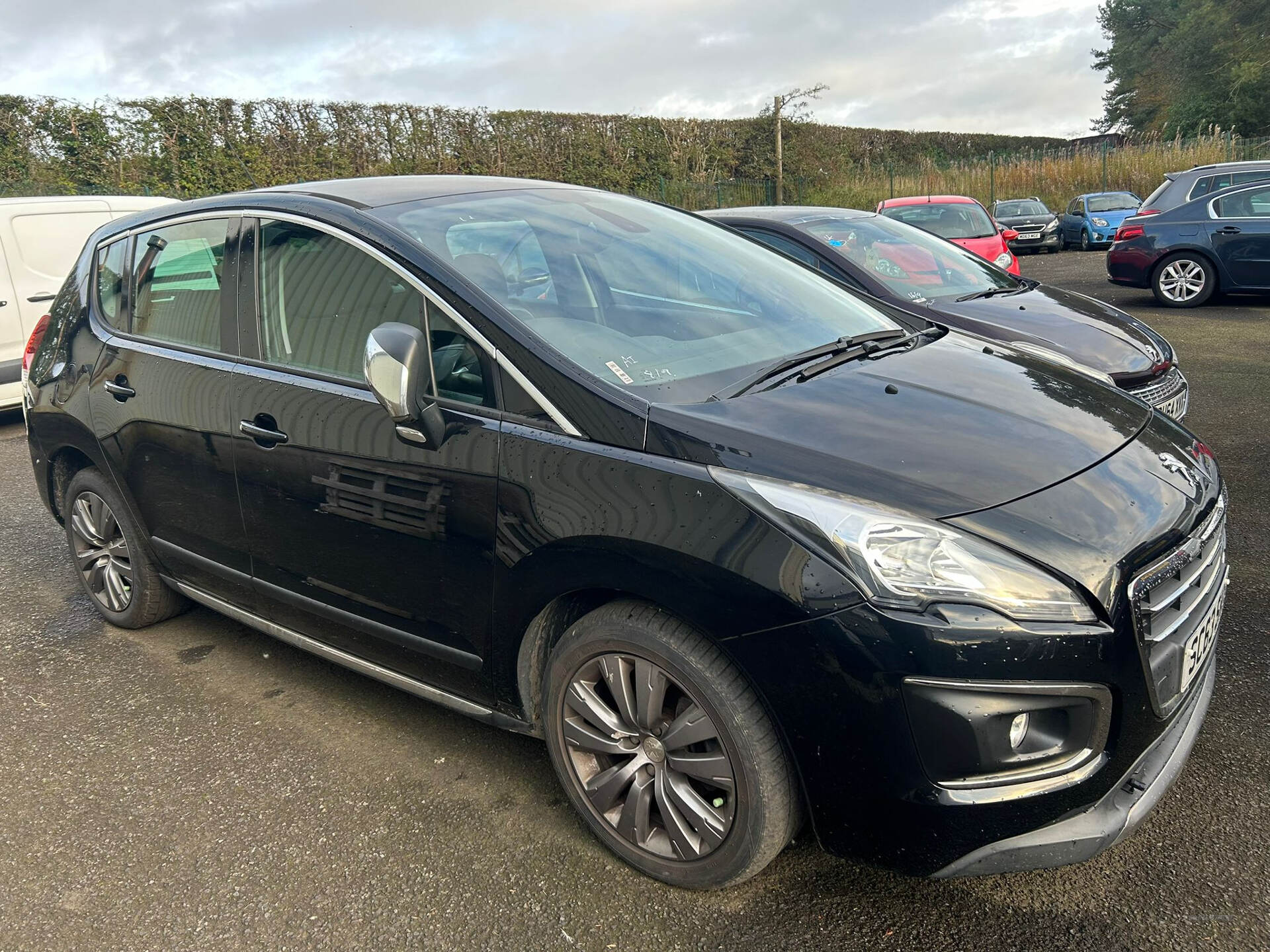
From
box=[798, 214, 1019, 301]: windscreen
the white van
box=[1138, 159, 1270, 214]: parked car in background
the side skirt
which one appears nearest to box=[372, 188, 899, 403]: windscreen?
the side skirt

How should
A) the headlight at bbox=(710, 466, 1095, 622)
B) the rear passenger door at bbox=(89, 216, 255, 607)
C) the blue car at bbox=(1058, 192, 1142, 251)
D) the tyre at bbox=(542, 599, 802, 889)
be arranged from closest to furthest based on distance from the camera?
the headlight at bbox=(710, 466, 1095, 622) < the tyre at bbox=(542, 599, 802, 889) < the rear passenger door at bbox=(89, 216, 255, 607) < the blue car at bbox=(1058, 192, 1142, 251)

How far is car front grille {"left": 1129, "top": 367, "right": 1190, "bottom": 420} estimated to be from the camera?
5.04 meters

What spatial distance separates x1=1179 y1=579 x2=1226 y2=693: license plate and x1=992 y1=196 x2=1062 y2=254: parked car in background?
19291 mm

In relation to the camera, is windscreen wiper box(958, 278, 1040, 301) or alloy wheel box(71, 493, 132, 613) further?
windscreen wiper box(958, 278, 1040, 301)

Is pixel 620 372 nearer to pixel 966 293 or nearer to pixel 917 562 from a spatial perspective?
pixel 917 562

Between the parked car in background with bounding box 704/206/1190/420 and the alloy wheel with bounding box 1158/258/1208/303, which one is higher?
the parked car in background with bounding box 704/206/1190/420

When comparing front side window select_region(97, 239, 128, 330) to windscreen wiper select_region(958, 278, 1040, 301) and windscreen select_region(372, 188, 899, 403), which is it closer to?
windscreen select_region(372, 188, 899, 403)

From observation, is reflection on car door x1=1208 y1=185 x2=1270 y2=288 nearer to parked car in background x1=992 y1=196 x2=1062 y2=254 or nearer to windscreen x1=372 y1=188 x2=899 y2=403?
windscreen x1=372 y1=188 x2=899 y2=403

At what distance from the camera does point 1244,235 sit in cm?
1051

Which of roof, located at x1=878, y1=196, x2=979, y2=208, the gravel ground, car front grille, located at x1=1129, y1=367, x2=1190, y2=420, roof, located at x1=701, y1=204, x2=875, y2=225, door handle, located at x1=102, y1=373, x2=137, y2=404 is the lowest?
the gravel ground

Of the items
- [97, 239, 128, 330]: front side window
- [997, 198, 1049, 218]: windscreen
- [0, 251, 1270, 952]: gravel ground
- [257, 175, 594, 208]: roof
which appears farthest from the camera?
[997, 198, 1049, 218]: windscreen

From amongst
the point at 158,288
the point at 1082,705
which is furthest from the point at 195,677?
the point at 1082,705

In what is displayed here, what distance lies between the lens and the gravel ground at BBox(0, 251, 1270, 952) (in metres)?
2.22

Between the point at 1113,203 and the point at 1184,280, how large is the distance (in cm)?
1140
